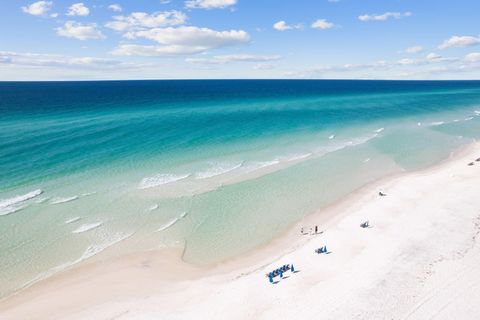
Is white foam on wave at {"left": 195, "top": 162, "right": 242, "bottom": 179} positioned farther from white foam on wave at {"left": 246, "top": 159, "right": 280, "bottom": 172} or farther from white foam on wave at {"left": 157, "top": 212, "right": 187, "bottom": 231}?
white foam on wave at {"left": 157, "top": 212, "right": 187, "bottom": 231}

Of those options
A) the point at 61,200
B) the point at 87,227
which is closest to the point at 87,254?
the point at 87,227

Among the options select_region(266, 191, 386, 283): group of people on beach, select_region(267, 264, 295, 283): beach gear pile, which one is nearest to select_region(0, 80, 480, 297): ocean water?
select_region(266, 191, 386, 283): group of people on beach

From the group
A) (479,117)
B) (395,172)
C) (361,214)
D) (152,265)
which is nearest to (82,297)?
(152,265)

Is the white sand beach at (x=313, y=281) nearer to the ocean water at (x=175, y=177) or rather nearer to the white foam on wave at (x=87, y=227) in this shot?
the ocean water at (x=175, y=177)

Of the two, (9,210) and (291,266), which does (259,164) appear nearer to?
(291,266)

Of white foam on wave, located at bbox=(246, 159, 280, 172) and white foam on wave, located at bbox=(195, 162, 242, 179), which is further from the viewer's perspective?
white foam on wave, located at bbox=(246, 159, 280, 172)

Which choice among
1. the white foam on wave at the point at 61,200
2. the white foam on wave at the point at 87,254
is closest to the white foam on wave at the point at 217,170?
the white foam on wave at the point at 61,200
